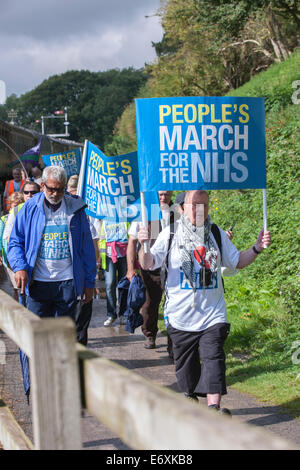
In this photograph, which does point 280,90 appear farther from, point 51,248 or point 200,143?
point 51,248

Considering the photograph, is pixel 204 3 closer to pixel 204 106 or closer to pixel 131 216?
pixel 131 216

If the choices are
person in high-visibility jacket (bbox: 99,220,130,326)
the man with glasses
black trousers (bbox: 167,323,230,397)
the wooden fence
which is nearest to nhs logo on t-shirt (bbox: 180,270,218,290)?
black trousers (bbox: 167,323,230,397)

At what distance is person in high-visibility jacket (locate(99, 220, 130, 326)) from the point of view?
30.4 ft

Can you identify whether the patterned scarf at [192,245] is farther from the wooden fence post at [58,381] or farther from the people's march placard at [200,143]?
the wooden fence post at [58,381]

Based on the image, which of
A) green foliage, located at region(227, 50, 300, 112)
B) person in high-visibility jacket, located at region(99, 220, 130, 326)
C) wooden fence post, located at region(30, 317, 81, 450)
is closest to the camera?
wooden fence post, located at region(30, 317, 81, 450)

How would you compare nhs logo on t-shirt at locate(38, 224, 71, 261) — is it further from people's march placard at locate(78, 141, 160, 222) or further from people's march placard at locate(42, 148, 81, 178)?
people's march placard at locate(42, 148, 81, 178)

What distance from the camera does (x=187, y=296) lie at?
5.02 meters

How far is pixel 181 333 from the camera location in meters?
5.16

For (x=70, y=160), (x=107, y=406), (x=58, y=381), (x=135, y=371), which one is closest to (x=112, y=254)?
(x=135, y=371)

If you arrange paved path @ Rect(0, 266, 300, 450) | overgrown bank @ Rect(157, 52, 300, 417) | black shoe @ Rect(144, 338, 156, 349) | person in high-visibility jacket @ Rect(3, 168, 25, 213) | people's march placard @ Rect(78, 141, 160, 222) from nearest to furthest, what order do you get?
1. paved path @ Rect(0, 266, 300, 450)
2. overgrown bank @ Rect(157, 52, 300, 417)
3. black shoe @ Rect(144, 338, 156, 349)
4. people's march placard @ Rect(78, 141, 160, 222)
5. person in high-visibility jacket @ Rect(3, 168, 25, 213)

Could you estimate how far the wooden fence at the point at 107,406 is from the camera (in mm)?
1601

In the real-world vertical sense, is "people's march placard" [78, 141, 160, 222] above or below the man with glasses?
above

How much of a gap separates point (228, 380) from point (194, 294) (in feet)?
6.11

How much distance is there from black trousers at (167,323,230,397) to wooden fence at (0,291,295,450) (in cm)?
248
